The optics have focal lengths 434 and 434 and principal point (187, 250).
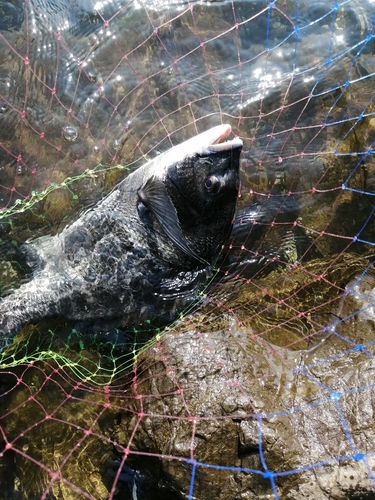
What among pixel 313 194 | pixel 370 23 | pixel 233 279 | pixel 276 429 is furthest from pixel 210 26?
pixel 276 429

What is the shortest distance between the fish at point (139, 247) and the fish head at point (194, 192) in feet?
0.04

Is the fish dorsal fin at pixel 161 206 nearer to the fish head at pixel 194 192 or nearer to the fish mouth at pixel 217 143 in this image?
the fish head at pixel 194 192

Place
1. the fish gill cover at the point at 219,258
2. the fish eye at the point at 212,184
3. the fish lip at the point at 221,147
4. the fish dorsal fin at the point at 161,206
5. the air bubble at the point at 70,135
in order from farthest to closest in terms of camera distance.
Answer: the air bubble at the point at 70,135, the fish dorsal fin at the point at 161,206, the fish eye at the point at 212,184, the fish lip at the point at 221,147, the fish gill cover at the point at 219,258

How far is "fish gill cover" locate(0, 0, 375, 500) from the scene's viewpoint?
437 cm

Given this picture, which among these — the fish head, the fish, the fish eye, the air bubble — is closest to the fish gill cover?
the air bubble

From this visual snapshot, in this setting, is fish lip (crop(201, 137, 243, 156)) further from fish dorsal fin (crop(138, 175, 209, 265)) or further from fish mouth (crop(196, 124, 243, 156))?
fish dorsal fin (crop(138, 175, 209, 265))

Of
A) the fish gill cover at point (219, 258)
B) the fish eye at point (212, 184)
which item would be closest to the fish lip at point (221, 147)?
the fish eye at point (212, 184)

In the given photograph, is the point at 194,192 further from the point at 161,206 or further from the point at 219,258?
the point at 219,258

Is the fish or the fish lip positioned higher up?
the fish lip

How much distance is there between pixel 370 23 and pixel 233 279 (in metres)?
4.57

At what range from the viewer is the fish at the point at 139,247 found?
478 centimetres

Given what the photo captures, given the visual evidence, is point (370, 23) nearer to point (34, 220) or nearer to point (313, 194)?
point (313, 194)

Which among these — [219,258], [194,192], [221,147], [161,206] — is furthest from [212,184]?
[219,258]

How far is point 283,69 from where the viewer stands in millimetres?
6633
